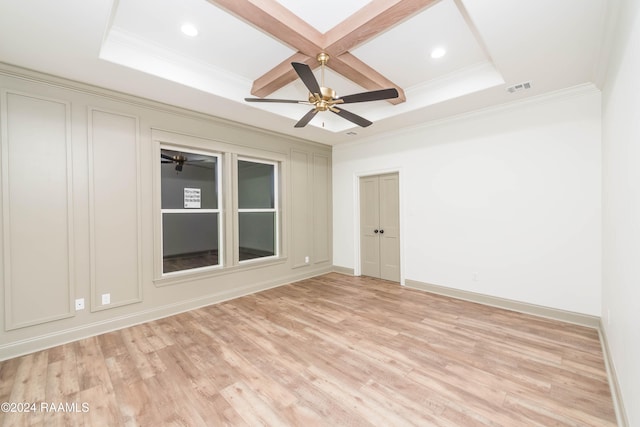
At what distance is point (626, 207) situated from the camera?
5.74 feet

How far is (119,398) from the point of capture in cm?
200

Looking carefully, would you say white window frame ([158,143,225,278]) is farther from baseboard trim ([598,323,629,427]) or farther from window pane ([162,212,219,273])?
baseboard trim ([598,323,629,427])

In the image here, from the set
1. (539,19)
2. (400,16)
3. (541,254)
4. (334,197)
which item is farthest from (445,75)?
(334,197)

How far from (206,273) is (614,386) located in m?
4.46

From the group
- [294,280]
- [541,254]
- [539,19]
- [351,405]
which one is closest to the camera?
[351,405]

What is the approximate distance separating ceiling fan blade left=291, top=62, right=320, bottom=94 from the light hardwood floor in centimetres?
252

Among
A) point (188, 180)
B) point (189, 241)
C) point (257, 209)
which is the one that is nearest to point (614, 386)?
point (257, 209)

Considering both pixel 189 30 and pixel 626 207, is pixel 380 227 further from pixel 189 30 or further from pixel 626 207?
pixel 189 30

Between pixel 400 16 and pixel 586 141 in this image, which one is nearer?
pixel 400 16

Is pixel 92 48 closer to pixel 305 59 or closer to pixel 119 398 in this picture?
pixel 305 59

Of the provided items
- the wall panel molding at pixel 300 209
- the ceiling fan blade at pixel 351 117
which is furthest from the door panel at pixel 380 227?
the ceiling fan blade at pixel 351 117

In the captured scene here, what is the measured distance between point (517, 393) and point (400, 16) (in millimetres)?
3103

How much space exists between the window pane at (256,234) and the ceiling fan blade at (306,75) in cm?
280


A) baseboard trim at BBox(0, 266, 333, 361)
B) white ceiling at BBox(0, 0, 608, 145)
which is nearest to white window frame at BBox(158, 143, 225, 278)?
baseboard trim at BBox(0, 266, 333, 361)
